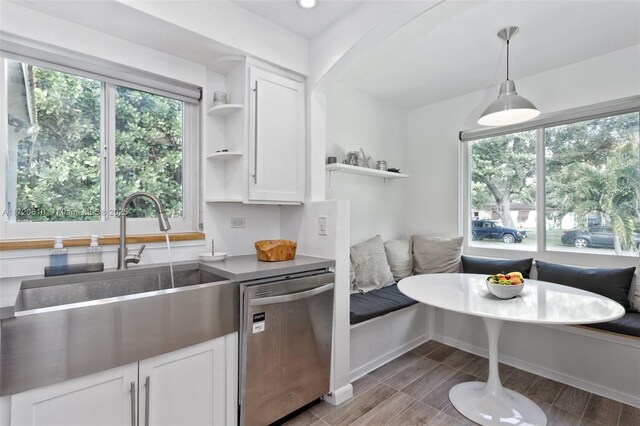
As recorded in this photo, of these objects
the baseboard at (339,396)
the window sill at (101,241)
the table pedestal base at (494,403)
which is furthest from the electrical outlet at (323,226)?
the table pedestal base at (494,403)

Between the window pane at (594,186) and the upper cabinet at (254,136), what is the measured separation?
91.5 inches

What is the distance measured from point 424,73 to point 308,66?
116cm

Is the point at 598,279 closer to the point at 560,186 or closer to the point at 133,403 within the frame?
the point at 560,186

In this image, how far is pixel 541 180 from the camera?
9.50ft

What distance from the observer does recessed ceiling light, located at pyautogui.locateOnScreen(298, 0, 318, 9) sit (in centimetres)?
196

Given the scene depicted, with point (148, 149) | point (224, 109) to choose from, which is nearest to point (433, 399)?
point (224, 109)

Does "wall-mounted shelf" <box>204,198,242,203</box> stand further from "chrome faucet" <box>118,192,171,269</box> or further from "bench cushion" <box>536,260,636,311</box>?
"bench cushion" <box>536,260,636,311</box>

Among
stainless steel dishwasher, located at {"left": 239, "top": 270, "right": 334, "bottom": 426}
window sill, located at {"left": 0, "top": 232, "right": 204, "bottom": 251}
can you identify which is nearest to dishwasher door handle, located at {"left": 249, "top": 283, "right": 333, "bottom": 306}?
stainless steel dishwasher, located at {"left": 239, "top": 270, "right": 334, "bottom": 426}

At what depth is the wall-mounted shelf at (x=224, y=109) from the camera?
6.96 ft

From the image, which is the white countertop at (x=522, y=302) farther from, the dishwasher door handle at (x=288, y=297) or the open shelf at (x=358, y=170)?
the open shelf at (x=358, y=170)

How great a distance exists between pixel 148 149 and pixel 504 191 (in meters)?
3.21

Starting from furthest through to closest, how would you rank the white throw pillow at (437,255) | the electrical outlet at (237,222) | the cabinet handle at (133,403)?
1. the white throw pillow at (437,255)
2. the electrical outlet at (237,222)
3. the cabinet handle at (133,403)

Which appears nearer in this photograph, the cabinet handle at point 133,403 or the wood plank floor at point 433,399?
the cabinet handle at point 133,403

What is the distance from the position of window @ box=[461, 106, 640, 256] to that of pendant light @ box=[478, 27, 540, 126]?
2.89 ft
